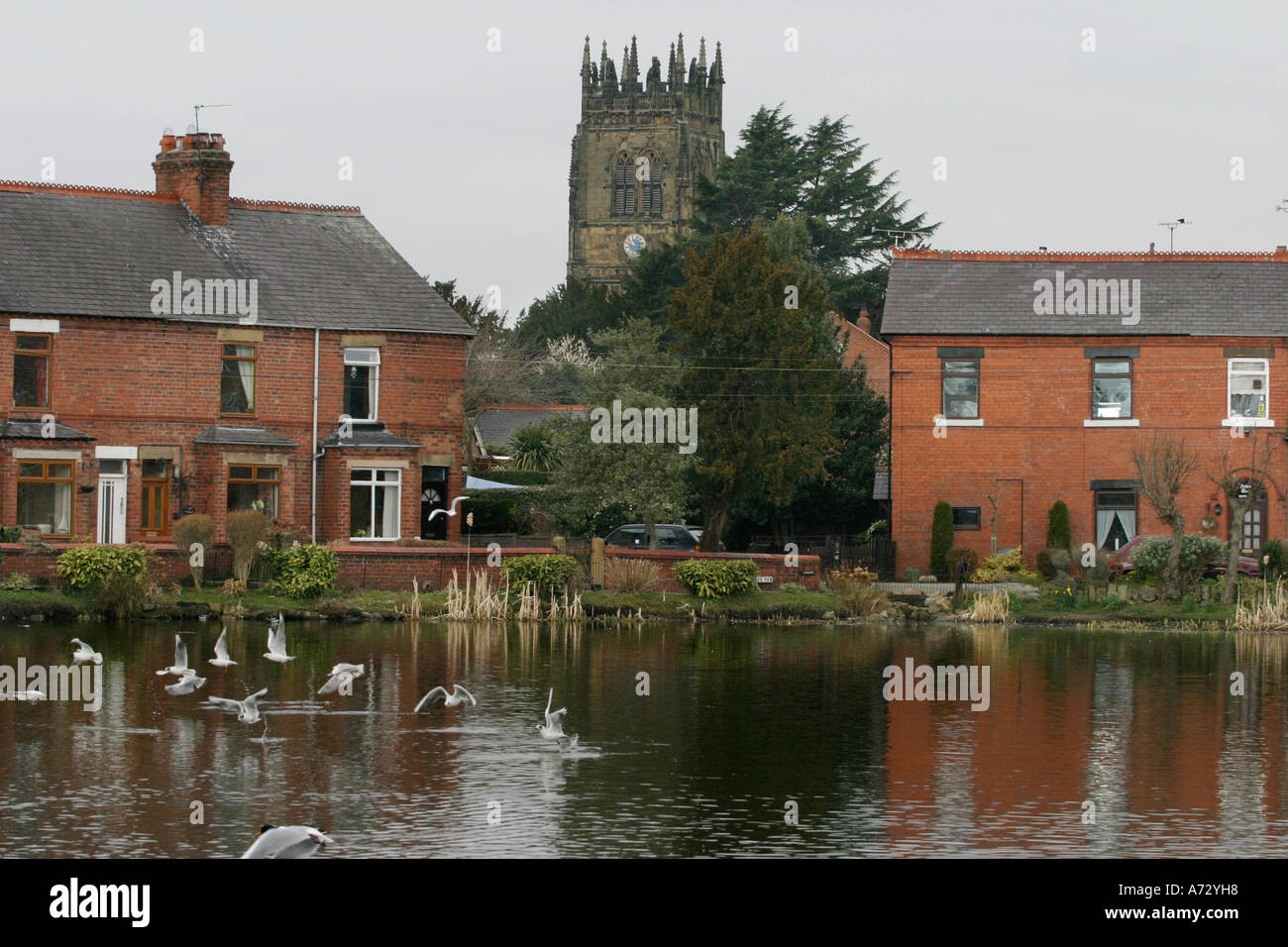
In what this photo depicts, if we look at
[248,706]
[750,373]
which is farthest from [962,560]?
[248,706]

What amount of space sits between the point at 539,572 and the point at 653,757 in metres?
18.3

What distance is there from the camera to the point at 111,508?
45.7 metres

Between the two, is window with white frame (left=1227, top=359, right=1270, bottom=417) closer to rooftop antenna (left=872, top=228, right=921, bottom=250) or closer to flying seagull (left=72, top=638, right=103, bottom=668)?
flying seagull (left=72, top=638, right=103, bottom=668)

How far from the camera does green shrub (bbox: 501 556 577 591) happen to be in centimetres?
4166

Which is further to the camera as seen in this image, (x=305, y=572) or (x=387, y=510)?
(x=387, y=510)

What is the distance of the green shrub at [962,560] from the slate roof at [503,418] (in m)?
31.2

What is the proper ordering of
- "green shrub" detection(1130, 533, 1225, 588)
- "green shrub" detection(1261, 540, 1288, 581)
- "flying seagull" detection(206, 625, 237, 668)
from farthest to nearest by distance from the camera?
1. "green shrub" detection(1261, 540, 1288, 581)
2. "green shrub" detection(1130, 533, 1225, 588)
3. "flying seagull" detection(206, 625, 237, 668)

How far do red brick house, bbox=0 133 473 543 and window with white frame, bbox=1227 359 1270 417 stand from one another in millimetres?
19857

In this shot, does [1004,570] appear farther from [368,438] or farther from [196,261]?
[196,261]

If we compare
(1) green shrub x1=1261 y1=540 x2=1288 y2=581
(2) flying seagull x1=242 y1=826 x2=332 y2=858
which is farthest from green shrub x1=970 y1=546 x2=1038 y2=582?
(2) flying seagull x1=242 y1=826 x2=332 y2=858

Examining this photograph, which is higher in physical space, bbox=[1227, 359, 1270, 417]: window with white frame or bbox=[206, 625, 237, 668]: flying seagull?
bbox=[1227, 359, 1270, 417]: window with white frame

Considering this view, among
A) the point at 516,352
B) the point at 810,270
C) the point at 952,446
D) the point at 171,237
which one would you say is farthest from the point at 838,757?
the point at 516,352

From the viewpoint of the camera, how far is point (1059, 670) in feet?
109
